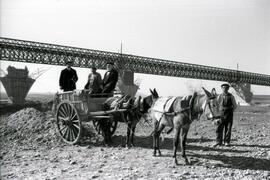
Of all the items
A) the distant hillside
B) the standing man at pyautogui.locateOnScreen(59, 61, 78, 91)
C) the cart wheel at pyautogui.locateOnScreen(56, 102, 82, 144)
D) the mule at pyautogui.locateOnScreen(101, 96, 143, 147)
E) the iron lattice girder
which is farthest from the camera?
the distant hillside

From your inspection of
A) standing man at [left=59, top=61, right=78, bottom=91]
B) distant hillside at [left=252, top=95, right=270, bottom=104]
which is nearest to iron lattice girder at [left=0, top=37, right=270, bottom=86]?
distant hillside at [left=252, top=95, right=270, bottom=104]

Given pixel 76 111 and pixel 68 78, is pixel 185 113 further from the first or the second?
pixel 68 78

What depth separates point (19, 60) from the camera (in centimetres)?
3809

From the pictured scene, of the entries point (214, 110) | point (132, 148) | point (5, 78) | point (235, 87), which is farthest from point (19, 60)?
point (235, 87)

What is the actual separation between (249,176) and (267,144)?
173 inches

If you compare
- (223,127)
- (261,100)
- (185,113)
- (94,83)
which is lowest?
(261,100)

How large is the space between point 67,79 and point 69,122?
5.60ft

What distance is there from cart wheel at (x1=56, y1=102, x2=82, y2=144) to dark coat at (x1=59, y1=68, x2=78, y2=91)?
2.93ft

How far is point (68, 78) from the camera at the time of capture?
10336 mm

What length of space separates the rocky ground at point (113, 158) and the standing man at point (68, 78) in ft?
5.57

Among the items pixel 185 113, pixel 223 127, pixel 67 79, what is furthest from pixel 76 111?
pixel 223 127

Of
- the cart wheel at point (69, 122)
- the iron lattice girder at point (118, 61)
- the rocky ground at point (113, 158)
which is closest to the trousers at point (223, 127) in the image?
the rocky ground at point (113, 158)

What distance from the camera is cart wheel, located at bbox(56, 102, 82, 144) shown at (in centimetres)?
920

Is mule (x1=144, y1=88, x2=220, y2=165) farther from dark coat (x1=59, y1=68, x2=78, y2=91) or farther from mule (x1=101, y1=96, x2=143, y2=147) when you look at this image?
dark coat (x1=59, y1=68, x2=78, y2=91)
